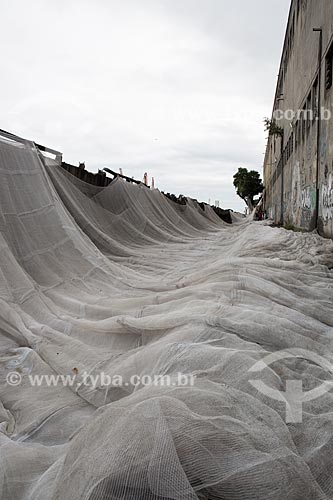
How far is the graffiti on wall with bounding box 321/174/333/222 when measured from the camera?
6.81m

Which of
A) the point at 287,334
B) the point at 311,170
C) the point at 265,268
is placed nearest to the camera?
the point at 287,334

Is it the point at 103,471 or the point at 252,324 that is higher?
the point at 252,324

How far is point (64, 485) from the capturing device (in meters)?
1.08

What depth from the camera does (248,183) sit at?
4097 centimetres

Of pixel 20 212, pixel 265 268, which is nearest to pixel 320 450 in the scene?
pixel 265 268

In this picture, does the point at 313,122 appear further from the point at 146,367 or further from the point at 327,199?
the point at 146,367

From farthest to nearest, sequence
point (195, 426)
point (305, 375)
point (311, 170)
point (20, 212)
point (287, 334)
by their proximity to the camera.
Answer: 1. point (311, 170)
2. point (20, 212)
3. point (287, 334)
4. point (305, 375)
5. point (195, 426)

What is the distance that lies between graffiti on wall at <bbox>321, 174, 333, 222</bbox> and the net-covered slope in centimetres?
264

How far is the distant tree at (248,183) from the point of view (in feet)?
135

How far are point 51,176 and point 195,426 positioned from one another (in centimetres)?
415

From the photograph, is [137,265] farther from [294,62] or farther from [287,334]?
[294,62]
